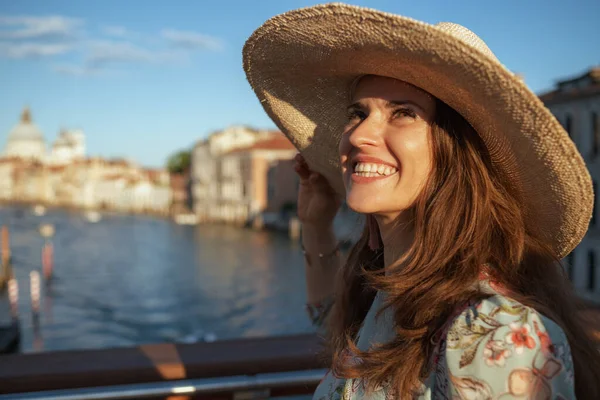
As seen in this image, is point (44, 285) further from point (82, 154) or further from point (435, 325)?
point (82, 154)

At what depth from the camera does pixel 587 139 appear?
12.0 meters

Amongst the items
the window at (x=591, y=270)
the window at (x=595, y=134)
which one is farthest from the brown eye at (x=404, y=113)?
the window at (x=595, y=134)

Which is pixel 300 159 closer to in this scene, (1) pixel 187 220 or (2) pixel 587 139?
(2) pixel 587 139

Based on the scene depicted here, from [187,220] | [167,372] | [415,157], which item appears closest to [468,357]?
[415,157]

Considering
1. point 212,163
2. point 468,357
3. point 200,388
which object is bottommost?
point 212,163

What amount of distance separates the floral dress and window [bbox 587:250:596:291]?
12.0m

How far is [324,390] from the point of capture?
0.89 metres

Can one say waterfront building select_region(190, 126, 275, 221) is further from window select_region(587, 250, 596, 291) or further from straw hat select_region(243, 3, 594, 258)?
straw hat select_region(243, 3, 594, 258)

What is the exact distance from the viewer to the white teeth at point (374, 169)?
0.77 metres

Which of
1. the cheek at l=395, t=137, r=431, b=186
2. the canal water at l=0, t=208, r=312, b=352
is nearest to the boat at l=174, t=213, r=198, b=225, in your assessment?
the canal water at l=0, t=208, r=312, b=352

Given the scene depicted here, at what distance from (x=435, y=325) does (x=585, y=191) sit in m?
0.22

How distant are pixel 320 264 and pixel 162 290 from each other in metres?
16.6

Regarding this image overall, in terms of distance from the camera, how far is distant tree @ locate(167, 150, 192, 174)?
53.4 metres

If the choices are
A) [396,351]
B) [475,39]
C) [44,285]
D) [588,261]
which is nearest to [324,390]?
[396,351]
